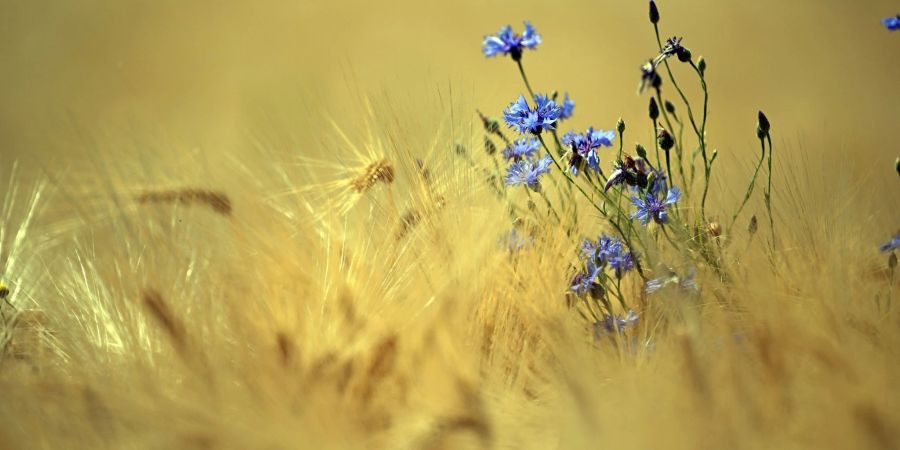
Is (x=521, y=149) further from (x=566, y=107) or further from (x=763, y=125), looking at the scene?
(x=763, y=125)

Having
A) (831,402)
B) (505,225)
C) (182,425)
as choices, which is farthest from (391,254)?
(831,402)

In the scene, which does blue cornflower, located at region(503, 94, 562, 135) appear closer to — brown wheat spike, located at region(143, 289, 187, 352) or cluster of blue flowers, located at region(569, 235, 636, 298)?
cluster of blue flowers, located at region(569, 235, 636, 298)

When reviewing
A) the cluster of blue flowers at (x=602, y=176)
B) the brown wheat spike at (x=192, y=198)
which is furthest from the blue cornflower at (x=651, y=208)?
the brown wheat spike at (x=192, y=198)

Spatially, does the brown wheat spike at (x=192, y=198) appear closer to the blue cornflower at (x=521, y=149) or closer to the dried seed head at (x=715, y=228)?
the blue cornflower at (x=521, y=149)

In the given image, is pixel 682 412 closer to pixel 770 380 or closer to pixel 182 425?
pixel 770 380

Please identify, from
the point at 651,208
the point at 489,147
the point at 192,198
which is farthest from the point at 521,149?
the point at 192,198

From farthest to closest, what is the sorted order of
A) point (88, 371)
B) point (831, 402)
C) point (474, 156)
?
1. point (474, 156)
2. point (88, 371)
3. point (831, 402)
